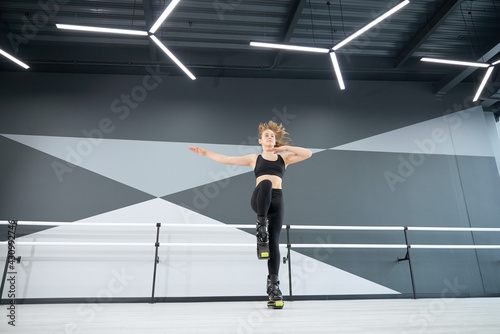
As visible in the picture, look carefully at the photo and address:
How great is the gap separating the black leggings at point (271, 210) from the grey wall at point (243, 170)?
65.7 inches

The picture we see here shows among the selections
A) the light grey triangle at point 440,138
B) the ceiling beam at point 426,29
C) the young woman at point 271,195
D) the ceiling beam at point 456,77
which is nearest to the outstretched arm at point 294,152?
the young woman at point 271,195

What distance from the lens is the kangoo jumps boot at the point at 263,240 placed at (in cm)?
183

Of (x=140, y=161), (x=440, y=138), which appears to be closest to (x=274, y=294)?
(x=140, y=161)

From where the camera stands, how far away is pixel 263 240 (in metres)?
1.85

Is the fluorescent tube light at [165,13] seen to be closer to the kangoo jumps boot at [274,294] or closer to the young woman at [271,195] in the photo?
the young woman at [271,195]

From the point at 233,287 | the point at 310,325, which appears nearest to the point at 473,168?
the point at 233,287

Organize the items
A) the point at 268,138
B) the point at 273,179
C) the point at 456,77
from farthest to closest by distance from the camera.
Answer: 1. the point at 456,77
2. the point at 268,138
3. the point at 273,179

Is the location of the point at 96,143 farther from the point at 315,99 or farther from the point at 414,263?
the point at 414,263

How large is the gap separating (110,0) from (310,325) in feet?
13.0

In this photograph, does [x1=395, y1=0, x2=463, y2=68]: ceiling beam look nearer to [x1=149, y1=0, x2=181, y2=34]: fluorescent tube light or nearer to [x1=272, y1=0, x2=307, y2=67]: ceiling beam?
[x1=272, y1=0, x2=307, y2=67]: ceiling beam

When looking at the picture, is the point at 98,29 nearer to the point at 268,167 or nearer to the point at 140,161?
the point at 140,161

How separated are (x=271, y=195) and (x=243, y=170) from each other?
2034 millimetres

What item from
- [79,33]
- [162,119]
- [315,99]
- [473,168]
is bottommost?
[473,168]

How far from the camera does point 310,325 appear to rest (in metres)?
1.15
